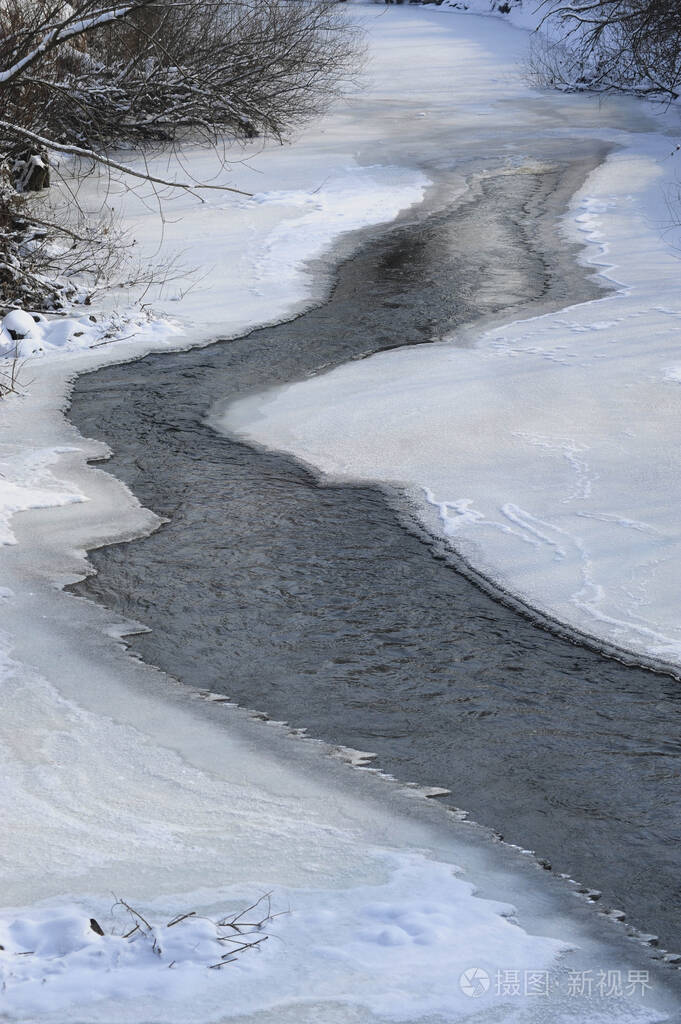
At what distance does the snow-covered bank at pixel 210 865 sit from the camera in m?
2.64

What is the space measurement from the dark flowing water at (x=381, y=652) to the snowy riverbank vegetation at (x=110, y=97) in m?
2.48

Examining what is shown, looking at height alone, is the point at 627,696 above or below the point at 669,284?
below

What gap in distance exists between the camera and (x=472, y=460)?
6.27m

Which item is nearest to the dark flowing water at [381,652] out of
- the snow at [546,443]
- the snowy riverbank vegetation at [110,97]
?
the snow at [546,443]

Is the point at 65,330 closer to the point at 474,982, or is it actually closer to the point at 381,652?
the point at 381,652

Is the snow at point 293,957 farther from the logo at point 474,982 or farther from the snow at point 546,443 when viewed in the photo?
the snow at point 546,443

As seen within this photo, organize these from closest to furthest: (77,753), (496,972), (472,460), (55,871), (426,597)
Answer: (496,972)
(55,871)
(77,753)
(426,597)
(472,460)

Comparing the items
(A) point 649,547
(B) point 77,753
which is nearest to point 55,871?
(B) point 77,753

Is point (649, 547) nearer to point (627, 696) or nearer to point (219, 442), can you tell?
point (627, 696)

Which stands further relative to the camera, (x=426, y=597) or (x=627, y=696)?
(x=426, y=597)

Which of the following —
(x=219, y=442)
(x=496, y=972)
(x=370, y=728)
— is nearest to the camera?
(x=496, y=972)

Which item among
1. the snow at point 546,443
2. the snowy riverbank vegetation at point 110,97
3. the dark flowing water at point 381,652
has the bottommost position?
the dark flowing water at point 381,652

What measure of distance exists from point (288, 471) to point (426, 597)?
5.33 feet

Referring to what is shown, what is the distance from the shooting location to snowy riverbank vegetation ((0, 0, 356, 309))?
9.19 meters
